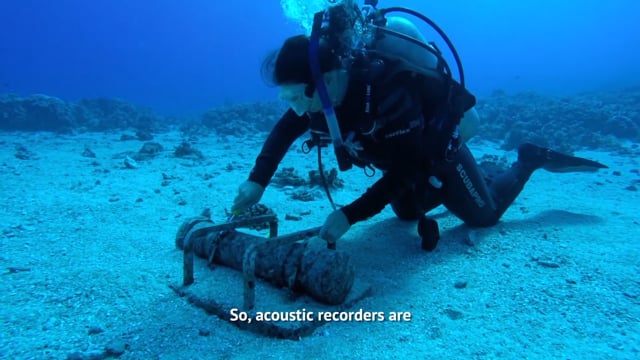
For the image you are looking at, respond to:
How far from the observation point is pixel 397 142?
3090 mm

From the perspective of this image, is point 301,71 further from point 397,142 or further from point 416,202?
point 416,202

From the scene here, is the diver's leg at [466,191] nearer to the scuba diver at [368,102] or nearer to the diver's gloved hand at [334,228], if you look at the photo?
the scuba diver at [368,102]

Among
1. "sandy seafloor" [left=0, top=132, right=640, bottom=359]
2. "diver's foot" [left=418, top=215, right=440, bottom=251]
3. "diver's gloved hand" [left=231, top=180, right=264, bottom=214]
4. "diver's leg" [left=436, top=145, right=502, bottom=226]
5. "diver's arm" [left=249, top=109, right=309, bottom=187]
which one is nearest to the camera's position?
"sandy seafloor" [left=0, top=132, right=640, bottom=359]

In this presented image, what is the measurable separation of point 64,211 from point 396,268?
14.9ft

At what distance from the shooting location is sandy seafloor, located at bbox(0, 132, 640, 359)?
2357 mm

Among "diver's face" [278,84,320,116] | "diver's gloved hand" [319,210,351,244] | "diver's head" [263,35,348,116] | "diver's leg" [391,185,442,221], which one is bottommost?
"diver's leg" [391,185,442,221]

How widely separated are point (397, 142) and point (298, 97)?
0.91 meters

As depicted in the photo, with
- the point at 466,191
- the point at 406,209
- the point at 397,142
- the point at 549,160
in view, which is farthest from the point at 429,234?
the point at 549,160

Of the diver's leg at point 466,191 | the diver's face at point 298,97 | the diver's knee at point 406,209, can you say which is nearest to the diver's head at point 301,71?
the diver's face at point 298,97

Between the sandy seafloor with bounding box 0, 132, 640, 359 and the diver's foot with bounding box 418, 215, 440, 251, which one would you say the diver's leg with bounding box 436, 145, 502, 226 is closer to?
the sandy seafloor with bounding box 0, 132, 640, 359

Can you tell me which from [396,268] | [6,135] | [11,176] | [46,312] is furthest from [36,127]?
[396,268]

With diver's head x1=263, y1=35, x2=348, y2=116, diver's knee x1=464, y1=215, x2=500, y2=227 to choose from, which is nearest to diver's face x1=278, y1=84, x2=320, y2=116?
diver's head x1=263, y1=35, x2=348, y2=116

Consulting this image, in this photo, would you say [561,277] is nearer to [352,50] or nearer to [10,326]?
[352,50]

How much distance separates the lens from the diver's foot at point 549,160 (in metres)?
5.20
